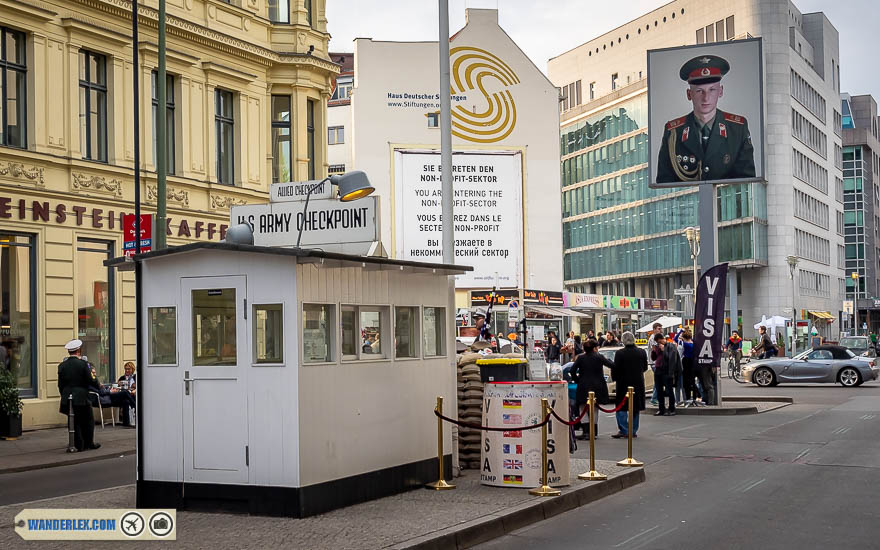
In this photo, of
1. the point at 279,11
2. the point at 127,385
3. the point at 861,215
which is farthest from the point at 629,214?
the point at 127,385

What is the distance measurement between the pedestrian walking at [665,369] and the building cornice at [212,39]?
1350cm

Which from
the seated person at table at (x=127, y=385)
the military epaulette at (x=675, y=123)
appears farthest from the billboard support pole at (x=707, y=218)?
the seated person at table at (x=127, y=385)

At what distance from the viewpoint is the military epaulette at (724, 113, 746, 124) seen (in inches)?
1105

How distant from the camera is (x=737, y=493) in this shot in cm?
1323

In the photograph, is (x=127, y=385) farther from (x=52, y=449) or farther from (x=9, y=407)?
(x=52, y=449)

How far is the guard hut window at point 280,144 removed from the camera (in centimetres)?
3253

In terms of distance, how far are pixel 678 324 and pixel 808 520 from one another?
5156 cm

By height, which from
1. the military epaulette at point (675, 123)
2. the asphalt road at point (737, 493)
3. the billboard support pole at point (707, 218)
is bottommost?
the asphalt road at point (737, 493)

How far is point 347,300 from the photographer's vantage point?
38.5 ft

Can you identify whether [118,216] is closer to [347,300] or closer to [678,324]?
[347,300]

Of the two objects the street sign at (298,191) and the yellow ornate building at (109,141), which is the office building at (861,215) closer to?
the yellow ornate building at (109,141)

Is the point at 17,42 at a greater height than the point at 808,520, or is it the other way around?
the point at 17,42


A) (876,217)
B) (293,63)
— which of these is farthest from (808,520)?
(876,217)

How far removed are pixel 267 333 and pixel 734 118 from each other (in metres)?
19.9
